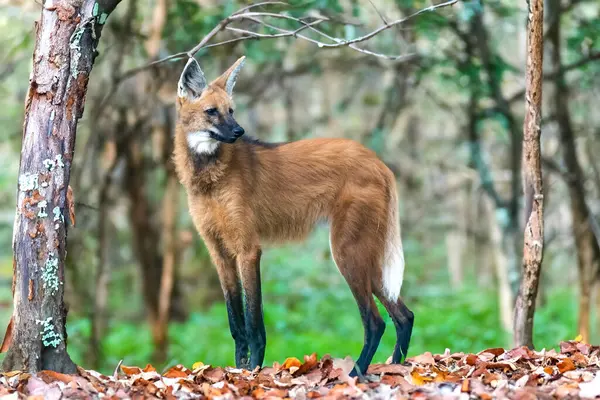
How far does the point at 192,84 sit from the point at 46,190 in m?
1.39

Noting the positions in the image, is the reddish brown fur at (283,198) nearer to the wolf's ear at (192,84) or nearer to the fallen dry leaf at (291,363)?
the wolf's ear at (192,84)

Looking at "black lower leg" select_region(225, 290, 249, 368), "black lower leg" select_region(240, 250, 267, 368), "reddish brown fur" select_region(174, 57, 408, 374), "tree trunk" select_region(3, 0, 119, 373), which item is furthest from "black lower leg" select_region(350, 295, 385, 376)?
"tree trunk" select_region(3, 0, 119, 373)

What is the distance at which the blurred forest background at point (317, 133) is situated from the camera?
6.92 meters

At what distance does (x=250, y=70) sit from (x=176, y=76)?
4.91 m

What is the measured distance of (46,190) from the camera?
345 cm

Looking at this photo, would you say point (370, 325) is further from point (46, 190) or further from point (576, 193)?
point (576, 193)

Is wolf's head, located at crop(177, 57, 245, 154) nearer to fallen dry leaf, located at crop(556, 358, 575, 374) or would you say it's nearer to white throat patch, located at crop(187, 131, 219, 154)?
white throat patch, located at crop(187, 131, 219, 154)

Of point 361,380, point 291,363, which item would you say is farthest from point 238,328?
point 361,380

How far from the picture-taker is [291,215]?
459 cm

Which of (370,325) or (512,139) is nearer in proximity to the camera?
(370,325)

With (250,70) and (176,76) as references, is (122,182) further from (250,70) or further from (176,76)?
(250,70)

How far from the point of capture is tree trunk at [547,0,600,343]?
6.84 metres

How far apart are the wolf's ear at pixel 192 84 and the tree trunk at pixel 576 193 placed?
150 inches

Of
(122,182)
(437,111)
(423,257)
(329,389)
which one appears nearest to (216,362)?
(122,182)
